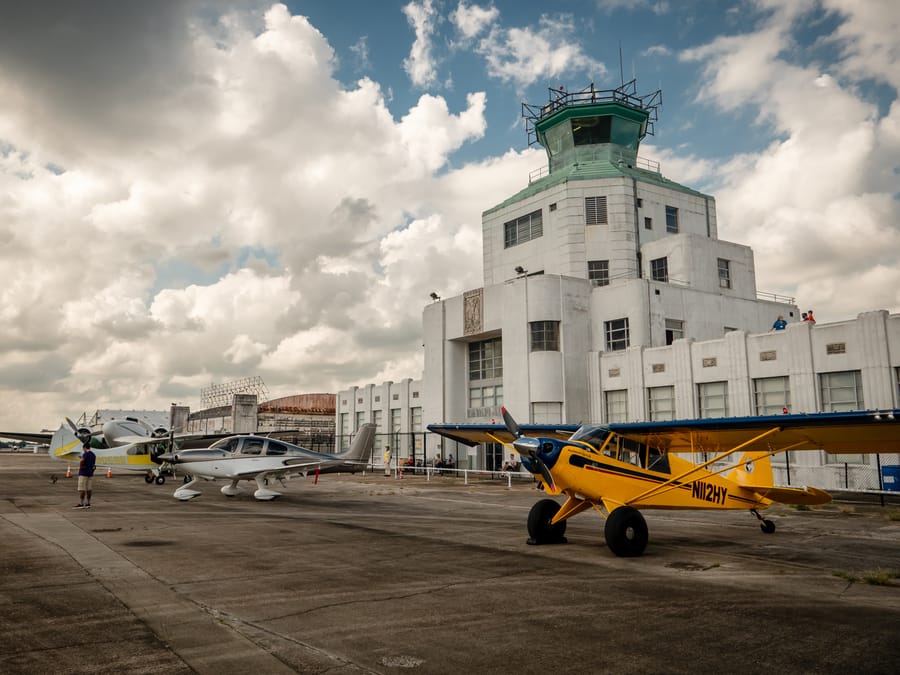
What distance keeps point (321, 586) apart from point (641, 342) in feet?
99.2

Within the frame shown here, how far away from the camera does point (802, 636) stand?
6199mm

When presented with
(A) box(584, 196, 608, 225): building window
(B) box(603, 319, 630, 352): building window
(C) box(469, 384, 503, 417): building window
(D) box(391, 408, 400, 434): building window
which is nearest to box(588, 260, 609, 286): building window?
(A) box(584, 196, 608, 225): building window

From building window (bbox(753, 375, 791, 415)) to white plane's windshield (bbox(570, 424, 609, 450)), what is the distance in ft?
65.8

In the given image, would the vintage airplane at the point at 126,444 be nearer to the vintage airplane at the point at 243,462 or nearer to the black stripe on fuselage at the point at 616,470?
the vintage airplane at the point at 243,462

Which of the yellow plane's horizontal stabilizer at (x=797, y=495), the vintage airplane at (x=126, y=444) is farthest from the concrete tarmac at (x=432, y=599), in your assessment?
the vintage airplane at (x=126, y=444)

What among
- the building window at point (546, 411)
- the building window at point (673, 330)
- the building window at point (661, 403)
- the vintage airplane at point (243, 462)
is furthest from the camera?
the building window at point (673, 330)

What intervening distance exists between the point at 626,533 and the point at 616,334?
27755 mm

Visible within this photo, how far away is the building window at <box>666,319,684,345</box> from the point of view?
37125 millimetres

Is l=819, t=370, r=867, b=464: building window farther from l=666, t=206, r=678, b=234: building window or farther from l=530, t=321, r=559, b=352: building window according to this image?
l=666, t=206, r=678, b=234: building window

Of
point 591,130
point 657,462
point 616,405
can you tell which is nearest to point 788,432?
point 657,462

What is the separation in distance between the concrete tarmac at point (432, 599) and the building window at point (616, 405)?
20.0 m

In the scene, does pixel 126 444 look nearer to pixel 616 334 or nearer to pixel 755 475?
pixel 616 334

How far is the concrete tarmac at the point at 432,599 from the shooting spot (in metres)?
5.42

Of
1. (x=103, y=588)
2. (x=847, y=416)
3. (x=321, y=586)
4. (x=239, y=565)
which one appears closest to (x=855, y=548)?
(x=847, y=416)
